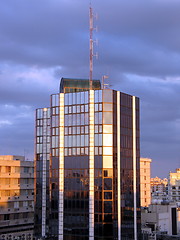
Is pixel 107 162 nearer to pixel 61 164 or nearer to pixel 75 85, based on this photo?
pixel 61 164

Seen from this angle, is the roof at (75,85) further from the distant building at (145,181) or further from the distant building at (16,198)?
the distant building at (145,181)

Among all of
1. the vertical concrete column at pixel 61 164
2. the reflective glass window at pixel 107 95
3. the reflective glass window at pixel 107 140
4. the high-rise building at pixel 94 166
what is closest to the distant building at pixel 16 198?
the vertical concrete column at pixel 61 164

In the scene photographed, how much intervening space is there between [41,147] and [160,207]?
38812 mm

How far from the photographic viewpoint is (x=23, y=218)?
126m

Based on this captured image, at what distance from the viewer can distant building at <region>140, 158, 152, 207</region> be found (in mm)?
171875

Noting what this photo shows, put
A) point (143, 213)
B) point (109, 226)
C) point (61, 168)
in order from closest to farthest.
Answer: point (109, 226) → point (61, 168) → point (143, 213)

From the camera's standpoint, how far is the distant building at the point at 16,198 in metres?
119

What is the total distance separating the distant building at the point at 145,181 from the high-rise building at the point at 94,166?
8157 centimetres

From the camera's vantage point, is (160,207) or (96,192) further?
(160,207)

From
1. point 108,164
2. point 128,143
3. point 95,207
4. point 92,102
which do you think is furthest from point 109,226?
point 92,102

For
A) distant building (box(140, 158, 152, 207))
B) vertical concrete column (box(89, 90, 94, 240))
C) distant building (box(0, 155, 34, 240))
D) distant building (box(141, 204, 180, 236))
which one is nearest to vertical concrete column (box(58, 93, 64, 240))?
vertical concrete column (box(89, 90, 94, 240))

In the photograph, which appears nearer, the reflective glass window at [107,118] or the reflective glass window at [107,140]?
the reflective glass window at [107,140]

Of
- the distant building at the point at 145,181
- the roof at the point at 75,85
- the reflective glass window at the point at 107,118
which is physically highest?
the roof at the point at 75,85

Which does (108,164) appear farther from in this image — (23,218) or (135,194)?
(23,218)
